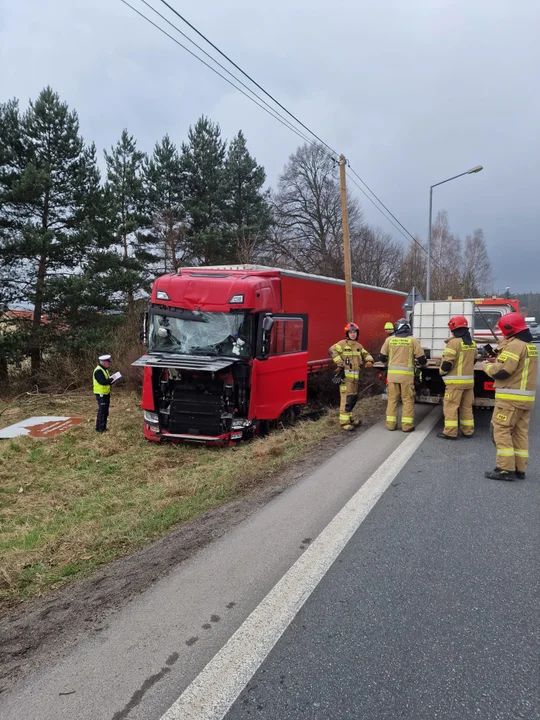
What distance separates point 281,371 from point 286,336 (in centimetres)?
66

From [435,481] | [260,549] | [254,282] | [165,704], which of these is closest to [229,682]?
[165,704]

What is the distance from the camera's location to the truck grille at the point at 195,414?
7.12 m

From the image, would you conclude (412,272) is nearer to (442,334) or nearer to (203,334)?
(442,334)

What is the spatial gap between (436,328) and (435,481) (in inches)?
197


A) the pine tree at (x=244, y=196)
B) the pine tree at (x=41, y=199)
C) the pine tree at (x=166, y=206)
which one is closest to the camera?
the pine tree at (x=41, y=199)

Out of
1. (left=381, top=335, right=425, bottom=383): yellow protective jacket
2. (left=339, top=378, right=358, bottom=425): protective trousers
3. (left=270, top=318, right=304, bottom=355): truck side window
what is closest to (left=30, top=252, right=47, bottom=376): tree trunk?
(left=270, top=318, right=304, bottom=355): truck side window

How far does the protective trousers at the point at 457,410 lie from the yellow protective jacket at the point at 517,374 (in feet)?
5.61

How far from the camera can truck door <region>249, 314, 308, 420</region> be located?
292 inches

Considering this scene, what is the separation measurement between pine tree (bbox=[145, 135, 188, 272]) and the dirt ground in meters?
17.8

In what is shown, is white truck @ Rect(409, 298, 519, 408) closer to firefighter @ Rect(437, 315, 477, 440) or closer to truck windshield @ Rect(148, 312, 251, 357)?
firefighter @ Rect(437, 315, 477, 440)

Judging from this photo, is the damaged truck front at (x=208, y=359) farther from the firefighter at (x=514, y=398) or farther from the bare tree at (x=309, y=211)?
the bare tree at (x=309, y=211)

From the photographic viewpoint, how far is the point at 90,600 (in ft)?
9.43

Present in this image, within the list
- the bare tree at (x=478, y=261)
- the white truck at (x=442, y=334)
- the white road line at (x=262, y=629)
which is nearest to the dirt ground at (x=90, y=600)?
the white road line at (x=262, y=629)

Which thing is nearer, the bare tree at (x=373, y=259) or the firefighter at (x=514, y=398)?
the firefighter at (x=514, y=398)
